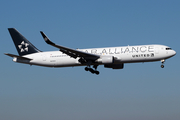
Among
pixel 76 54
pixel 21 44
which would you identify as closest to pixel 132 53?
pixel 76 54

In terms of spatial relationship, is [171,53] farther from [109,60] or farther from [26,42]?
[26,42]

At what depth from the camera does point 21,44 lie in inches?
2194

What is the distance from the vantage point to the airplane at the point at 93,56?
46.9 metres

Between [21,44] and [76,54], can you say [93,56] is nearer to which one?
[76,54]

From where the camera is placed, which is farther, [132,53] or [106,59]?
[106,59]

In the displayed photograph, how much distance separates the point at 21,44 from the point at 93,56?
15.3 metres

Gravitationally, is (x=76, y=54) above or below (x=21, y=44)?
below

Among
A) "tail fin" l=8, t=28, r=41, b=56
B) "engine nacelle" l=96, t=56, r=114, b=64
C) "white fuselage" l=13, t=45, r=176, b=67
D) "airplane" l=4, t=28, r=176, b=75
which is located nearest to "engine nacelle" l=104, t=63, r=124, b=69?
"airplane" l=4, t=28, r=176, b=75

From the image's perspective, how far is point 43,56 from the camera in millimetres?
52594

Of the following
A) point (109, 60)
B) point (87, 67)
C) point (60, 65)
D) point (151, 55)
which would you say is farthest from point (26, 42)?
point (151, 55)

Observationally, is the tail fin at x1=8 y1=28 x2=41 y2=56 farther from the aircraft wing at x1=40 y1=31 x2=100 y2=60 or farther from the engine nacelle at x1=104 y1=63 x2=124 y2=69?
the engine nacelle at x1=104 y1=63 x2=124 y2=69

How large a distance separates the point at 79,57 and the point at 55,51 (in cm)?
532

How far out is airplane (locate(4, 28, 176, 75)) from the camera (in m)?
46.9

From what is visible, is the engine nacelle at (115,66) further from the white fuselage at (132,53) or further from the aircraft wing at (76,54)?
the aircraft wing at (76,54)
